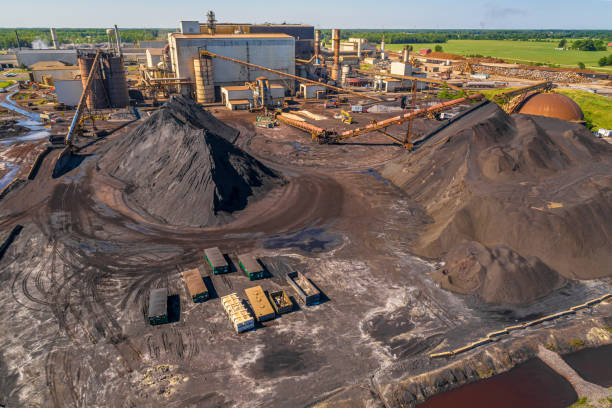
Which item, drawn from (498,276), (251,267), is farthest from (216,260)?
(498,276)

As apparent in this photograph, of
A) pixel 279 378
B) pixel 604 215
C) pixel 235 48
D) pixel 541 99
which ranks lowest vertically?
pixel 279 378

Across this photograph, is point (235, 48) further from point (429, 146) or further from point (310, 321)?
point (310, 321)

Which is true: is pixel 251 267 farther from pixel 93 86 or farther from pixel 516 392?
pixel 93 86

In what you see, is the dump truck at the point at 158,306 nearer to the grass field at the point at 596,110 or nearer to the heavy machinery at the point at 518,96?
the heavy machinery at the point at 518,96

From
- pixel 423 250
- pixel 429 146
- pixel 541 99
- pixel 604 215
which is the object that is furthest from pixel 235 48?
pixel 604 215

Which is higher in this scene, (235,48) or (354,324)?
(235,48)

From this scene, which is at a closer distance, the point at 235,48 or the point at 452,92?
the point at 235,48

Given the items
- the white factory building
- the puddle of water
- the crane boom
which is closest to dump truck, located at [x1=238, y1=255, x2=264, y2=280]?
the puddle of water
